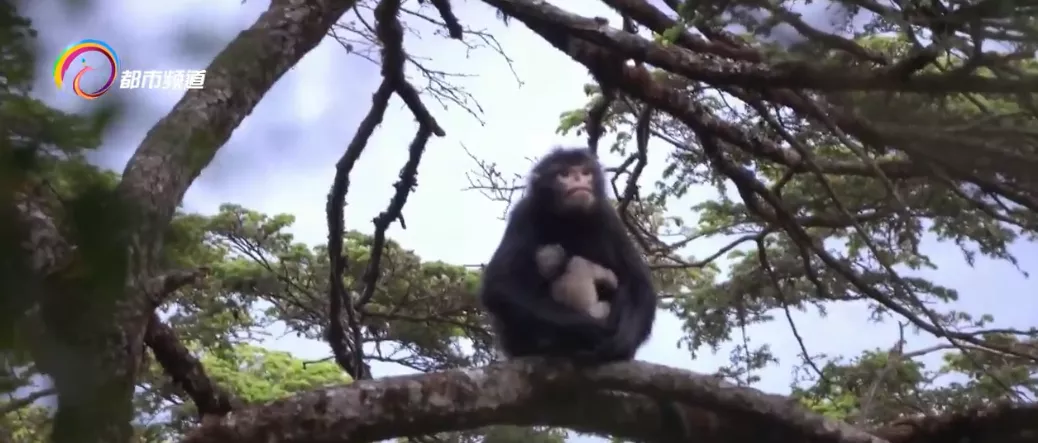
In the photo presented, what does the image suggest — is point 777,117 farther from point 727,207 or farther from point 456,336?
point 456,336

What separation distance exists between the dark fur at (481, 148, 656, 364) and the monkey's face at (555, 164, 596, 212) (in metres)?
0.04

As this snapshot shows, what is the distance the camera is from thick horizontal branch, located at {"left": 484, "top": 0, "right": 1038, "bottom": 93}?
2393mm

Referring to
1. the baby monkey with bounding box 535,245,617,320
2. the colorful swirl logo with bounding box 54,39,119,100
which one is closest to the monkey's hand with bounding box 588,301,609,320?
the baby monkey with bounding box 535,245,617,320

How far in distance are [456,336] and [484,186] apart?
6.20 feet

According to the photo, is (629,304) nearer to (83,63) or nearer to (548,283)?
(548,283)

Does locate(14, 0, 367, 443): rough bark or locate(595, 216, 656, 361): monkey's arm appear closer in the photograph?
locate(14, 0, 367, 443): rough bark

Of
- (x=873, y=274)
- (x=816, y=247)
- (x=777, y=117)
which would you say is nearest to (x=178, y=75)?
(x=816, y=247)

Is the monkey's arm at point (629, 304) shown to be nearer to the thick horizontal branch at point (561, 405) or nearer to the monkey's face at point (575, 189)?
the monkey's face at point (575, 189)

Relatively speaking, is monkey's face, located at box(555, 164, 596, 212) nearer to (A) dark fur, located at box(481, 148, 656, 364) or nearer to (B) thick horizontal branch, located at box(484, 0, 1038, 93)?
(A) dark fur, located at box(481, 148, 656, 364)

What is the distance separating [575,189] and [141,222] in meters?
2.90

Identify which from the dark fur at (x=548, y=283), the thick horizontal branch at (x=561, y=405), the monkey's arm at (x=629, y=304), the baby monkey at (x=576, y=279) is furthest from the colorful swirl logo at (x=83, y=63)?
the baby monkey at (x=576, y=279)

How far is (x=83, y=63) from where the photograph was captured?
1269mm

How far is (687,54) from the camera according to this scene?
3.50 metres

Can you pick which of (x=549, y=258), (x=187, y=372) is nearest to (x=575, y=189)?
(x=549, y=258)
